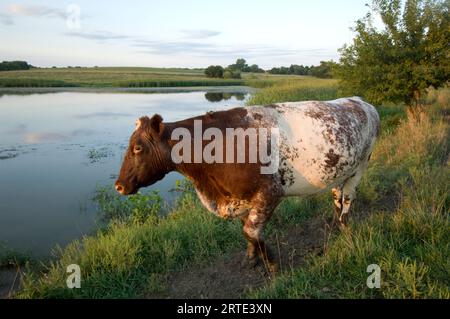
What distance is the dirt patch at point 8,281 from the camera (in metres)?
4.75

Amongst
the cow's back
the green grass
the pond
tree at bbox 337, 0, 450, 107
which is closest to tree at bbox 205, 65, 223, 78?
the pond

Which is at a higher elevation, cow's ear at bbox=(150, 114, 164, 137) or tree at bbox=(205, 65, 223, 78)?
tree at bbox=(205, 65, 223, 78)

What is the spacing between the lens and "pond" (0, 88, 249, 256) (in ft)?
23.2

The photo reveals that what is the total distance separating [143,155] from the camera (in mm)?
3539

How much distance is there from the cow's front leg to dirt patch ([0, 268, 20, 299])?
2.96 metres

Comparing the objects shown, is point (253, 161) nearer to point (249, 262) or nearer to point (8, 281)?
point (249, 262)

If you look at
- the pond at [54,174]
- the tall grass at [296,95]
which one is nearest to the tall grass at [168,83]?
the pond at [54,174]

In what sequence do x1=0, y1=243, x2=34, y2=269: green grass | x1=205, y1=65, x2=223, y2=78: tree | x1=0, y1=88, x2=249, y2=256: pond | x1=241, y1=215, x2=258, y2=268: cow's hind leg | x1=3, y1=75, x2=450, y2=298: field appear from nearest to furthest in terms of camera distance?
x1=3, y1=75, x2=450, y2=298: field < x1=241, y1=215, x2=258, y2=268: cow's hind leg < x1=0, y1=243, x2=34, y2=269: green grass < x1=0, y1=88, x2=249, y2=256: pond < x1=205, y1=65, x2=223, y2=78: tree

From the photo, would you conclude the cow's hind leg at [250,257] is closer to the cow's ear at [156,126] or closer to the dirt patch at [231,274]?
the dirt patch at [231,274]

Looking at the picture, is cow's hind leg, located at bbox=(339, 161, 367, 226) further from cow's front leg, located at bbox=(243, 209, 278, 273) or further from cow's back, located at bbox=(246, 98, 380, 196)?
cow's front leg, located at bbox=(243, 209, 278, 273)

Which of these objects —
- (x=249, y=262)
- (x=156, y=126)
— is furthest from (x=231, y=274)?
(x=156, y=126)

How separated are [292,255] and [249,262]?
18.5 inches

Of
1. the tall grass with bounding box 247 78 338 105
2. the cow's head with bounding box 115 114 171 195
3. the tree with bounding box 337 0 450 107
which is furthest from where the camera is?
the tall grass with bounding box 247 78 338 105
